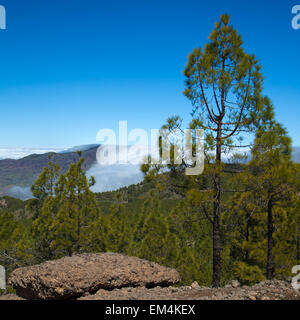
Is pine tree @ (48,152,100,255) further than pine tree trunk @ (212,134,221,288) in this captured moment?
A: Yes

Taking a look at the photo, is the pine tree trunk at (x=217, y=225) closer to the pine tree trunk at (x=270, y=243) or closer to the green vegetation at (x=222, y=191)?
the green vegetation at (x=222, y=191)

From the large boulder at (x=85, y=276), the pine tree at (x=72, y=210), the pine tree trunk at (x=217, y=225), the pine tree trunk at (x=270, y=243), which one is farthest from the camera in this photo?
the pine tree at (x=72, y=210)

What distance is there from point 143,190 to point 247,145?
377 ft

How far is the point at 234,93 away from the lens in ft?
29.6

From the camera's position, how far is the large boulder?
22.3 feet

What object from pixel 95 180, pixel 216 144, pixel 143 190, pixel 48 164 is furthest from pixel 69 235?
pixel 143 190

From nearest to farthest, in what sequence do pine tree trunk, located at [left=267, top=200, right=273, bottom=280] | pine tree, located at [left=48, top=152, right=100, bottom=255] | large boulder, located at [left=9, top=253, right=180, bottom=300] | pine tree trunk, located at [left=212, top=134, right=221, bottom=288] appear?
large boulder, located at [left=9, top=253, right=180, bottom=300]
pine tree trunk, located at [left=212, top=134, right=221, bottom=288]
pine tree trunk, located at [left=267, top=200, right=273, bottom=280]
pine tree, located at [left=48, top=152, right=100, bottom=255]

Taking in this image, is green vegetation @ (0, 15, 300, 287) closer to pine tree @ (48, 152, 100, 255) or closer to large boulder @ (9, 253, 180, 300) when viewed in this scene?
pine tree @ (48, 152, 100, 255)

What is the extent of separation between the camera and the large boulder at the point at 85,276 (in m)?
6.79

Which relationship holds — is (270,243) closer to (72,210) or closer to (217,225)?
(217,225)

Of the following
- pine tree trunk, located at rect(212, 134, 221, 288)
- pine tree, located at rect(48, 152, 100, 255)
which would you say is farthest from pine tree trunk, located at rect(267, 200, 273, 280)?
Result: pine tree, located at rect(48, 152, 100, 255)

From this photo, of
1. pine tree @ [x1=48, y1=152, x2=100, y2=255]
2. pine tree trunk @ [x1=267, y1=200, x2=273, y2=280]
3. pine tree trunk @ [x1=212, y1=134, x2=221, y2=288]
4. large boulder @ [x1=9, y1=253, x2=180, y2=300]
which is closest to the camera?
large boulder @ [x1=9, y1=253, x2=180, y2=300]

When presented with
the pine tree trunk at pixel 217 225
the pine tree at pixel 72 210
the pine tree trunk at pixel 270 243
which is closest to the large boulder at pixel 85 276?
the pine tree trunk at pixel 217 225
